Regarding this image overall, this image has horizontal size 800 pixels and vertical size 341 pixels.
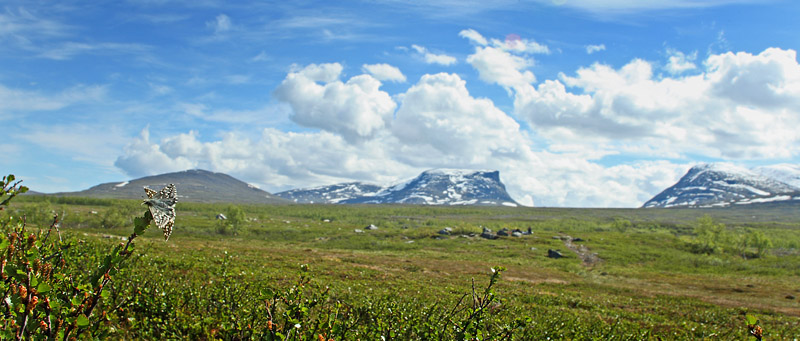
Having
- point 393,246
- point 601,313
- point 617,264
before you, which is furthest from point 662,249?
point 601,313

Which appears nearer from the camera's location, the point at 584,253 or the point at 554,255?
the point at 554,255

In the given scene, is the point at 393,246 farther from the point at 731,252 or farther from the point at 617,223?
the point at 617,223

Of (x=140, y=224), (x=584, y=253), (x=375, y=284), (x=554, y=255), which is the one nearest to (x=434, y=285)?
(x=375, y=284)

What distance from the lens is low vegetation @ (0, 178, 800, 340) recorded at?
3.61 meters

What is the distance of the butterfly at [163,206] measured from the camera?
2.09m

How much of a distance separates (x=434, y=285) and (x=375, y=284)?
4.67m

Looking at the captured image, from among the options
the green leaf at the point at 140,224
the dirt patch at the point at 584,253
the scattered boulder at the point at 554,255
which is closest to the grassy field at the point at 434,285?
the green leaf at the point at 140,224

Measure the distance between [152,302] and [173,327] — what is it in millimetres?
1523

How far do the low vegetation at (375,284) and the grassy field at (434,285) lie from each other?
4.0 inches

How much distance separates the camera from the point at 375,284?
24547 millimetres

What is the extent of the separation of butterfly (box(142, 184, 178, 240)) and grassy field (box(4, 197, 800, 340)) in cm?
8

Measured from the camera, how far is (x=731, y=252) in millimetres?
94000

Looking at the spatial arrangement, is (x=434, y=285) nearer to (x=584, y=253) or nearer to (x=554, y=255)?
(x=554, y=255)

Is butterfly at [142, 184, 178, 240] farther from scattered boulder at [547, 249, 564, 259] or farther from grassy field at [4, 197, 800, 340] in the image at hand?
scattered boulder at [547, 249, 564, 259]
